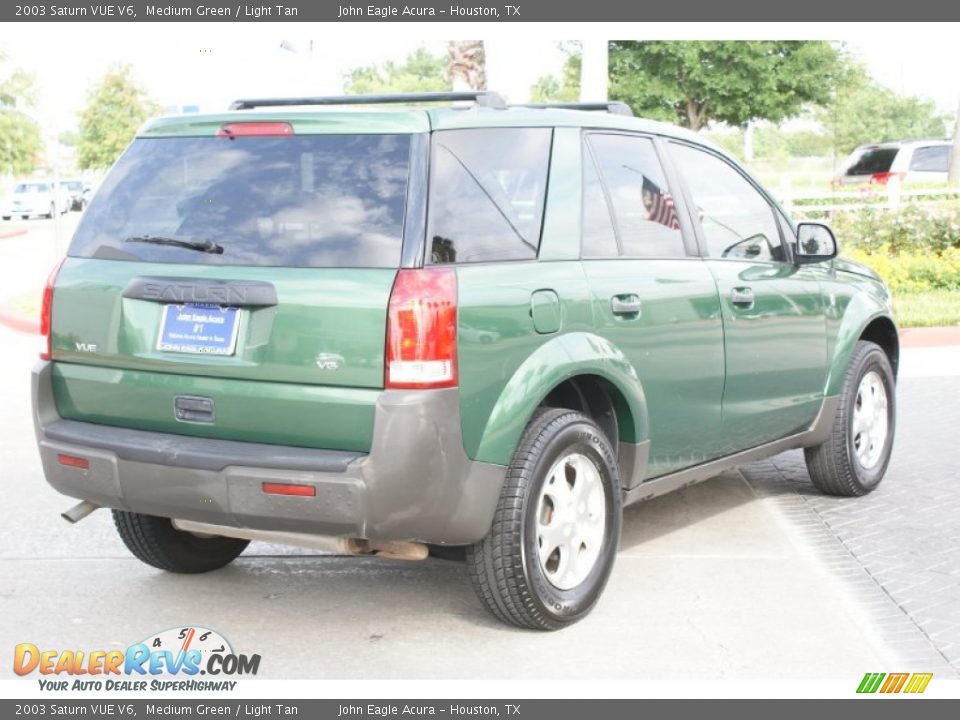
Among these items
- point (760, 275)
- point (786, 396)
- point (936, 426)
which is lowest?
point (936, 426)

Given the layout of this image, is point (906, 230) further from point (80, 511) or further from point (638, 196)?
point (80, 511)

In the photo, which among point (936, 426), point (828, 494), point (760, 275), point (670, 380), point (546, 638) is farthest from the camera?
point (936, 426)

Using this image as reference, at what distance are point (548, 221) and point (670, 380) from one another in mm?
949

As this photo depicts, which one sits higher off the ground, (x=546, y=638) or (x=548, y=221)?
(x=548, y=221)

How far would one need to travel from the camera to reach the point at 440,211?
4621 mm

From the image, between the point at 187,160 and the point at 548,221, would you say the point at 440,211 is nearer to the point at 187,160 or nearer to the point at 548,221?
the point at 548,221

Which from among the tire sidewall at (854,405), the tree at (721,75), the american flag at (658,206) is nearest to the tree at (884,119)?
the tree at (721,75)

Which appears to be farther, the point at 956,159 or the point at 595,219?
the point at 956,159

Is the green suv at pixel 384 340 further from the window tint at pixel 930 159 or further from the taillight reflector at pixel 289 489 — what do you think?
the window tint at pixel 930 159

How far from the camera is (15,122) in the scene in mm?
62844

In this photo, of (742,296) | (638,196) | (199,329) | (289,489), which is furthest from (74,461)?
(742,296)

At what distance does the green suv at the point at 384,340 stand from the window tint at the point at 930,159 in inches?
990

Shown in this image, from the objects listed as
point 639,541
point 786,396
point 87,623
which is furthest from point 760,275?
point 87,623

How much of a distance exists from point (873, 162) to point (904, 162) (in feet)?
2.15
